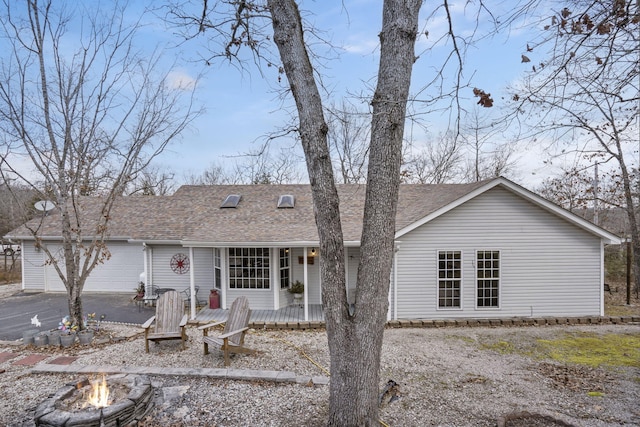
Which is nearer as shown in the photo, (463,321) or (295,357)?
(295,357)

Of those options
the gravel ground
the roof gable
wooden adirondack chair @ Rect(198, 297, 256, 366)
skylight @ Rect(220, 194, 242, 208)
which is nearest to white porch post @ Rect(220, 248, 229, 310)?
the gravel ground

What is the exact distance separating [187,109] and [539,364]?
9.61 m

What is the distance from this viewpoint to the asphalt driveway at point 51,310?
29.2ft

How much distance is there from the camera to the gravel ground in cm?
423

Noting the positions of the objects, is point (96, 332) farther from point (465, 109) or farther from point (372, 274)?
point (465, 109)

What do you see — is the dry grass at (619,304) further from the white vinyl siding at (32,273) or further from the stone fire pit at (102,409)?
the white vinyl siding at (32,273)

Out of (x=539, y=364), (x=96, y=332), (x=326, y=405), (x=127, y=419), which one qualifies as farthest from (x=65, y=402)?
(x=539, y=364)

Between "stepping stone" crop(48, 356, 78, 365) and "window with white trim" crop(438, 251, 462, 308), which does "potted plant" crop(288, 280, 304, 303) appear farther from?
"stepping stone" crop(48, 356, 78, 365)

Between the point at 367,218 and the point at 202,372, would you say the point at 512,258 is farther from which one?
the point at 202,372

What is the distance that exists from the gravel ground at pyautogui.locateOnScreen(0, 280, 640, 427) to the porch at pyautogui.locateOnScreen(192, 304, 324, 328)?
0.85 metres

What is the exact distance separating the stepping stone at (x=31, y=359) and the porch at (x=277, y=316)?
3.18 m

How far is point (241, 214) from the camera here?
455 inches

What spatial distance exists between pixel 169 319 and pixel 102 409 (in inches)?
142

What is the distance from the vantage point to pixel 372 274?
3293mm
